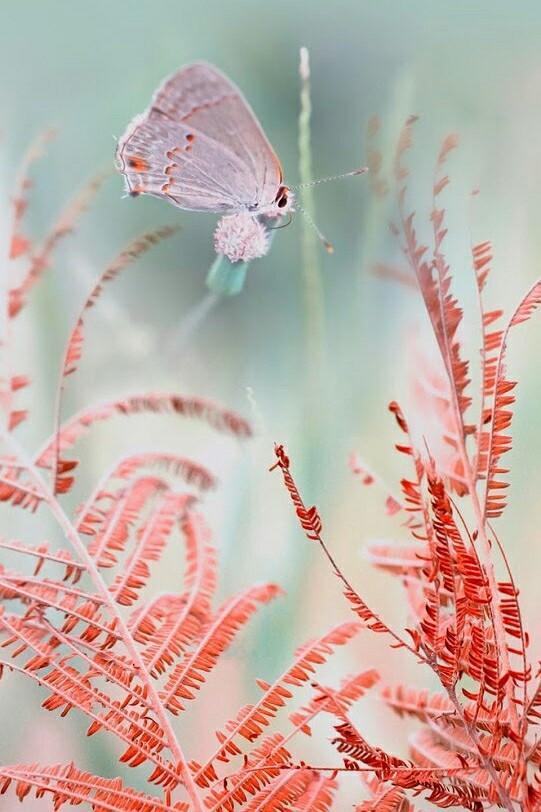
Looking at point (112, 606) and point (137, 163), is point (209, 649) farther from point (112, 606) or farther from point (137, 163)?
point (137, 163)

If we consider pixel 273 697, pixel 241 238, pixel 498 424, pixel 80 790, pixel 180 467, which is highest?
pixel 241 238

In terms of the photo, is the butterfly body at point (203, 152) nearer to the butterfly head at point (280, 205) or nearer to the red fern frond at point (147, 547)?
the butterfly head at point (280, 205)

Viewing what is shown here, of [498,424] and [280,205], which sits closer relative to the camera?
[498,424]

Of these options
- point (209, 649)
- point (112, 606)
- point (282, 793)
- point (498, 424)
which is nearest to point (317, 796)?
point (282, 793)

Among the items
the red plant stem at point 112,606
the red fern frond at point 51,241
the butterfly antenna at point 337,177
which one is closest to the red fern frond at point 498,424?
the butterfly antenna at point 337,177

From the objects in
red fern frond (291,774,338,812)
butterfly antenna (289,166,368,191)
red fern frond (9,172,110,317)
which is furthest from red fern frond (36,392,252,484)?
red fern frond (291,774,338,812)

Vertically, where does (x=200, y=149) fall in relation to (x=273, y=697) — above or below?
above

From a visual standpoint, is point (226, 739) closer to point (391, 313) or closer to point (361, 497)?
point (361, 497)
